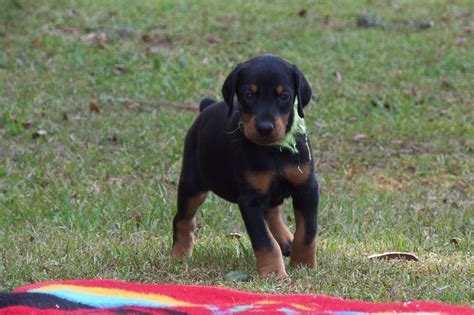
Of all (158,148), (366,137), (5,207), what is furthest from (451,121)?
(5,207)

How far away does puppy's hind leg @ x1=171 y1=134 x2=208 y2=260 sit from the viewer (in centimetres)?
561

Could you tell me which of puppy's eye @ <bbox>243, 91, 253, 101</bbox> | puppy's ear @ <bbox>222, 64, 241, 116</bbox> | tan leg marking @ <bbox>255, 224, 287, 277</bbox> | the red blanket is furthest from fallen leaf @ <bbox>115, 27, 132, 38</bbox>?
the red blanket

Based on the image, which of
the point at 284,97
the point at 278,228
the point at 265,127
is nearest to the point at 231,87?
the point at 284,97

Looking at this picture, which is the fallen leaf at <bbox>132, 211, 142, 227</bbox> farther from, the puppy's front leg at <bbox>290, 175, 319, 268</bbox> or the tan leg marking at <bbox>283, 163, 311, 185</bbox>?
the tan leg marking at <bbox>283, 163, 311, 185</bbox>

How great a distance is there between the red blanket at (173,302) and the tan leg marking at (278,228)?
1.27 meters

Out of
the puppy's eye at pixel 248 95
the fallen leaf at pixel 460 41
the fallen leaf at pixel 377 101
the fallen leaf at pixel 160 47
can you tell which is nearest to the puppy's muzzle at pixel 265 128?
the puppy's eye at pixel 248 95

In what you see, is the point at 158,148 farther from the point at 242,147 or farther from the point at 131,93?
the point at 242,147

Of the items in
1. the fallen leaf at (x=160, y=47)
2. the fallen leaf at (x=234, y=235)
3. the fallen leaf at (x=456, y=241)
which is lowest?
the fallen leaf at (x=234, y=235)

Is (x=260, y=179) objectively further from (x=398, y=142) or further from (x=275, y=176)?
(x=398, y=142)

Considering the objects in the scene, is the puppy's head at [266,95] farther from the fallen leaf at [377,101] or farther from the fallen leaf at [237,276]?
the fallen leaf at [377,101]

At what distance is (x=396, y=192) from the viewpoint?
757 centimetres

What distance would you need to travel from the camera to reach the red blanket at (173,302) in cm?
408

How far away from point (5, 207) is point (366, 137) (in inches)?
135

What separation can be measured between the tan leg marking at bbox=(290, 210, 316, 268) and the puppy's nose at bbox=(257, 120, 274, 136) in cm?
57
